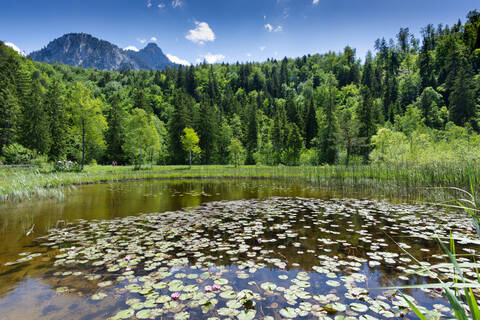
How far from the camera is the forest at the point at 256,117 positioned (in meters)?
35.3

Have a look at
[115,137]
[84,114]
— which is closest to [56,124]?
[115,137]

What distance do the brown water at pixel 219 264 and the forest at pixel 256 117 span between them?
13.9 feet

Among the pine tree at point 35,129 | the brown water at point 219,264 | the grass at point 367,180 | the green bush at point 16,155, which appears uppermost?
the pine tree at point 35,129

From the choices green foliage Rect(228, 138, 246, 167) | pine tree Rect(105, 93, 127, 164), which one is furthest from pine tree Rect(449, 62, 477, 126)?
pine tree Rect(105, 93, 127, 164)

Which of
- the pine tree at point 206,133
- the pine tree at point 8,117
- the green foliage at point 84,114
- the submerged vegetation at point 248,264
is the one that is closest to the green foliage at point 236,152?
the pine tree at point 206,133

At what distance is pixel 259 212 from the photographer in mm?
10359

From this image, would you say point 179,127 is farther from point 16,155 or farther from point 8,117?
point 16,155

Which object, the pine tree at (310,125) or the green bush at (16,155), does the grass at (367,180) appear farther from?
the pine tree at (310,125)

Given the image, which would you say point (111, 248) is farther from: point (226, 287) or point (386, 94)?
point (386, 94)

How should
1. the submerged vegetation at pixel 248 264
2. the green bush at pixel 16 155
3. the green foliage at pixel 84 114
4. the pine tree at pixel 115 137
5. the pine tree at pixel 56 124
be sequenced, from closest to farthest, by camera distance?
the submerged vegetation at pixel 248 264
the green foliage at pixel 84 114
the green bush at pixel 16 155
the pine tree at pixel 56 124
the pine tree at pixel 115 137

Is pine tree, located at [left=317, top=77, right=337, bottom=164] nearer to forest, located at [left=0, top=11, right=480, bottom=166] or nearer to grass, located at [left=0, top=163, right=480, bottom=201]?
forest, located at [left=0, top=11, right=480, bottom=166]

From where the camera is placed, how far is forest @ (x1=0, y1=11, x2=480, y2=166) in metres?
35.3

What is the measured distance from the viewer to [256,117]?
66.4 m

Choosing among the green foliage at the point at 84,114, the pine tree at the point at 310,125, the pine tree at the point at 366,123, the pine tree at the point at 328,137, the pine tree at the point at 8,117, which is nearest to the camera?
the green foliage at the point at 84,114
